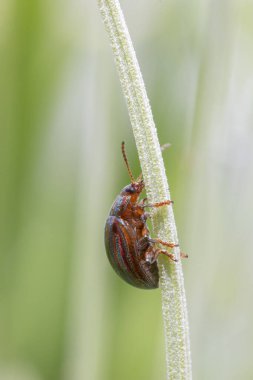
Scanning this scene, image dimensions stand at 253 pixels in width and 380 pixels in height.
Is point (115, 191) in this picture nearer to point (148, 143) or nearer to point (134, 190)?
point (134, 190)

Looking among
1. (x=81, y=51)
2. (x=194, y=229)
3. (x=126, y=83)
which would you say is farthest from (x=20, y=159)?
(x=126, y=83)

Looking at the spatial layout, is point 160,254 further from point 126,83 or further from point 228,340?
point 228,340

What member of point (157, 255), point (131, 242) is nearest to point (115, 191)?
point (131, 242)

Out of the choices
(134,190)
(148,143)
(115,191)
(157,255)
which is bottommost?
(157,255)

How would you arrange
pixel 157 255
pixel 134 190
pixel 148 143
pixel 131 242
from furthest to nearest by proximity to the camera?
pixel 134 190 < pixel 131 242 < pixel 157 255 < pixel 148 143

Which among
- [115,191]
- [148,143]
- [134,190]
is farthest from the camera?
[115,191]

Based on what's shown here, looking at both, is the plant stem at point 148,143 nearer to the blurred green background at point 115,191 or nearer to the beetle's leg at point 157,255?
the beetle's leg at point 157,255

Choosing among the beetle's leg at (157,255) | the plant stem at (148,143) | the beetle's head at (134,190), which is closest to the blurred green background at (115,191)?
the beetle's head at (134,190)

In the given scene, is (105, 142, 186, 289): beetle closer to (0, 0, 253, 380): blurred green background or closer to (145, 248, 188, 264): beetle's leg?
(145, 248, 188, 264): beetle's leg
